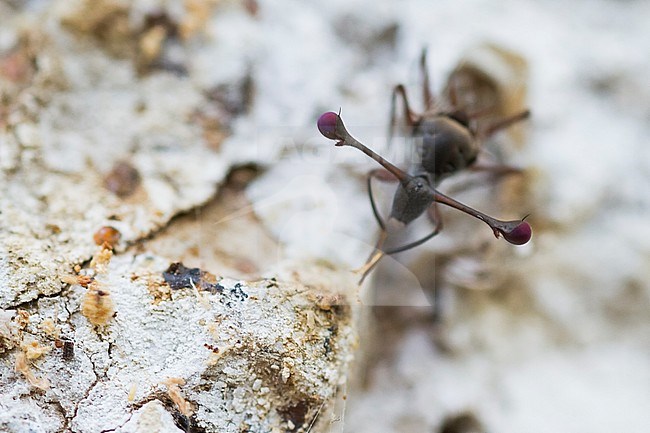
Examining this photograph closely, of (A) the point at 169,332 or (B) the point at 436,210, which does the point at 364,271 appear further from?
(A) the point at 169,332

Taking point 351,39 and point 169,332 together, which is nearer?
point 169,332

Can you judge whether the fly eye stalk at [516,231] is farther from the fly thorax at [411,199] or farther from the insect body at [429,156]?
the fly thorax at [411,199]

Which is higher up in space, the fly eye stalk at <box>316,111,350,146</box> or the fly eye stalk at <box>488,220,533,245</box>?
the fly eye stalk at <box>316,111,350,146</box>

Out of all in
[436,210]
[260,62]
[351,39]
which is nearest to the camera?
[436,210]

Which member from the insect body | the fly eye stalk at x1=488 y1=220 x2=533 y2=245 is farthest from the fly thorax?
the fly eye stalk at x1=488 y1=220 x2=533 y2=245

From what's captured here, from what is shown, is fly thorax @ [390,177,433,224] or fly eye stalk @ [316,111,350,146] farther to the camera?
fly thorax @ [390,177,433,224]

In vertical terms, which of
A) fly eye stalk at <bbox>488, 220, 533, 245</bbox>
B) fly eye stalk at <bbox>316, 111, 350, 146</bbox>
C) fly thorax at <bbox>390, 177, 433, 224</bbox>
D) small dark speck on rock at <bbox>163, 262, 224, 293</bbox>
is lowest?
small dark speck on rock at <bbox>163, 262, 224, 293</bbox>

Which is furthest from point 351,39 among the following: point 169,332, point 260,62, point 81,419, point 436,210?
point 81,419

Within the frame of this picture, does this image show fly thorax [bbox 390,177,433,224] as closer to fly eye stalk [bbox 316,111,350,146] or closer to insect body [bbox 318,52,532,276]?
insect body [bbox 318,52,532,276]
